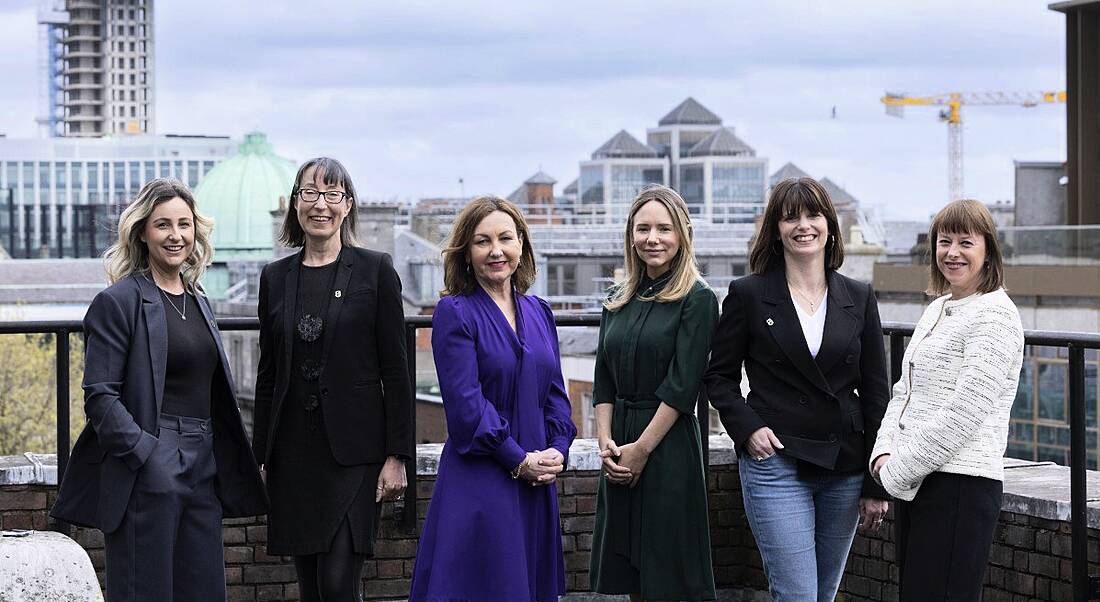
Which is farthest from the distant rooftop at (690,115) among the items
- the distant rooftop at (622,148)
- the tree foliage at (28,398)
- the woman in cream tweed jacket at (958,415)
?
the woman in cream tweed jacket at (958,415)

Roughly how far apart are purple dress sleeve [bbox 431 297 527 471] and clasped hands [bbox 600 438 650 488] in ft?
1.46

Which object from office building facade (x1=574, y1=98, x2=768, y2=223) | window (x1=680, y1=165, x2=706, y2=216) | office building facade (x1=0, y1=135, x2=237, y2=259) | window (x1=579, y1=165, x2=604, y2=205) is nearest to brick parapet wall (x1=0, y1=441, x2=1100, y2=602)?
office building facade (x1=574, y1=98, x2=768, y2=223)

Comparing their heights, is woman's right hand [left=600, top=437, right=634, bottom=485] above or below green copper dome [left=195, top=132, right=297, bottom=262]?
below

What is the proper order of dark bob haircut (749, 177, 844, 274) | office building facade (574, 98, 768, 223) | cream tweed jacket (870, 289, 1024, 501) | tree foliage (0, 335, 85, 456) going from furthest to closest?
office building facade (574, 98, 768, 223) → tree foliage (0, 335, 85, 456) → dark bob haircut (749, 177, 844, 274) → cream tweed jacket (870, 289, 1024, 501)

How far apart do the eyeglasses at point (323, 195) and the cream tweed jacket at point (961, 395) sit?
1899 mm

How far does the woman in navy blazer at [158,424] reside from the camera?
5164 mm

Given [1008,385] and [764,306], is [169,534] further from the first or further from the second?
[1008,385]

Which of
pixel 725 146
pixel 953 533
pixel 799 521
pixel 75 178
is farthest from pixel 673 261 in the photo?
pixel 75 178

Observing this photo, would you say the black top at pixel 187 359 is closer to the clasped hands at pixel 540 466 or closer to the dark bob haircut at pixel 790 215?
the clasped hands at pixel 540 466

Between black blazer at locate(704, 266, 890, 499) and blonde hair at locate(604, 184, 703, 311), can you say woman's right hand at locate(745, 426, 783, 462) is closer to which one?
black blazer at locate(704, 266, 890, 499)

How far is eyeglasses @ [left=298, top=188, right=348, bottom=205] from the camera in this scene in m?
5.50

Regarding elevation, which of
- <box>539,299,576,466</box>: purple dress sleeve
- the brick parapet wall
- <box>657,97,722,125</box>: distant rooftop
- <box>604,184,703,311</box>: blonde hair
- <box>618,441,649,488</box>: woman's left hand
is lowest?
the brick parapet wall

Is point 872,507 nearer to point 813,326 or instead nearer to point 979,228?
point 813,326

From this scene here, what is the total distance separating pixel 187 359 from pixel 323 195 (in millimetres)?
691
